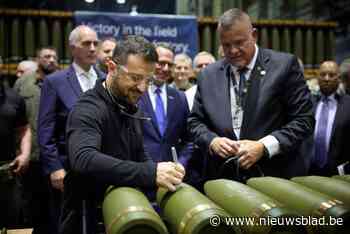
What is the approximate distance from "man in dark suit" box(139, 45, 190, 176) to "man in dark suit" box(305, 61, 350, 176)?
1.11 m

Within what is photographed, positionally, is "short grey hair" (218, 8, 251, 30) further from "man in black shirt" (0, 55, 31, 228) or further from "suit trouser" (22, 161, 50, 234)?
"suit trouser" (22, 161, 50, 234)

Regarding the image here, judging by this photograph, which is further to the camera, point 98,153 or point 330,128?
point 330,128

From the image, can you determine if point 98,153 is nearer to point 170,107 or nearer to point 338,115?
point 170,107

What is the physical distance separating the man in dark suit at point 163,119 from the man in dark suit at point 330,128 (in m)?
1.11

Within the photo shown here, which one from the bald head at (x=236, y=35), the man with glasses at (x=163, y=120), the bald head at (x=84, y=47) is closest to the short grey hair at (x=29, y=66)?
the bald head at (x=84, y=47)

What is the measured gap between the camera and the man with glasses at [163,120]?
352 cm

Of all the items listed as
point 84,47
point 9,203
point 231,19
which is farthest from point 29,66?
point 231,19

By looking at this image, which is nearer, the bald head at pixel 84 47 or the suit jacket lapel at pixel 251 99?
the suit jacket lapel at pixel 251 99

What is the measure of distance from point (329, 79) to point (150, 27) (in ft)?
7.90

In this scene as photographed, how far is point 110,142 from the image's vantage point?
1.92 metres

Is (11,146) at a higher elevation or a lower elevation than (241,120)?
lower

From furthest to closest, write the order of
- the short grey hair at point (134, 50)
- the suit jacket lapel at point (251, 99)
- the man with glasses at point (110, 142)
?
the suit jacket lapel at point (251, 99)
the short grey hair at point (134, 50)
the man with glasses at point (110, 142)

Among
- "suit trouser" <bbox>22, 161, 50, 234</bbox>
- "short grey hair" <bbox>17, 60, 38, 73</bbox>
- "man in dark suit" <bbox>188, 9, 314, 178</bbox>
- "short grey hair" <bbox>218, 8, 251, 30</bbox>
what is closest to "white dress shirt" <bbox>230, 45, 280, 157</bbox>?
"man in dark suit" <bbox>188, 9, 314, 178</bbox>

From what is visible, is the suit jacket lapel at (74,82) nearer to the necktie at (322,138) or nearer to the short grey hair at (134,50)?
the short grey hair at (134,50)
